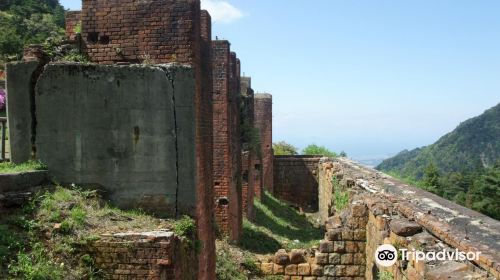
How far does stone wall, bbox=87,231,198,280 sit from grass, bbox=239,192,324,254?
765cm

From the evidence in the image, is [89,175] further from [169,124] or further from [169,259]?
[169,259]

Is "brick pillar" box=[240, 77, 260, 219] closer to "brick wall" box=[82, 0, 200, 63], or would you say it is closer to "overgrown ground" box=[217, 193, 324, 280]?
"overgrown ground" box=[217, 193, 324, 280]

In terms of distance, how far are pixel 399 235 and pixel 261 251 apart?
796 centimetres

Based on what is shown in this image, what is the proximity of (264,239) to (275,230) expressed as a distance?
1.84m

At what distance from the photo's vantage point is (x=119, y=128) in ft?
19.9

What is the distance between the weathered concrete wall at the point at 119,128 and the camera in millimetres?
6043

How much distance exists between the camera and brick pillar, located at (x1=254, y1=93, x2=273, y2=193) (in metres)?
23.6

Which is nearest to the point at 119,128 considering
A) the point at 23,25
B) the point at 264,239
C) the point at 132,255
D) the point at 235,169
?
the point at 132,255

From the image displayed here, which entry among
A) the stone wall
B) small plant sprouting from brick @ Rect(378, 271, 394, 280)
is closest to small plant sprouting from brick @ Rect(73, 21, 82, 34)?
the stone wall

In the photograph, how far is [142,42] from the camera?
6.49m

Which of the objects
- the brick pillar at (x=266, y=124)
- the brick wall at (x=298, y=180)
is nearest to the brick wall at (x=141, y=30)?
the brick pillar at (x=266, y=124)

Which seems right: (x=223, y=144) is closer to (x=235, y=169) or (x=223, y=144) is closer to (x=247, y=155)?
(x=235, y=169)

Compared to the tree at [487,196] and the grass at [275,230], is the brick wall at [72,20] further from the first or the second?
the tree at [487,196]

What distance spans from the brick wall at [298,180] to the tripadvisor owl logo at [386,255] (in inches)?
764
